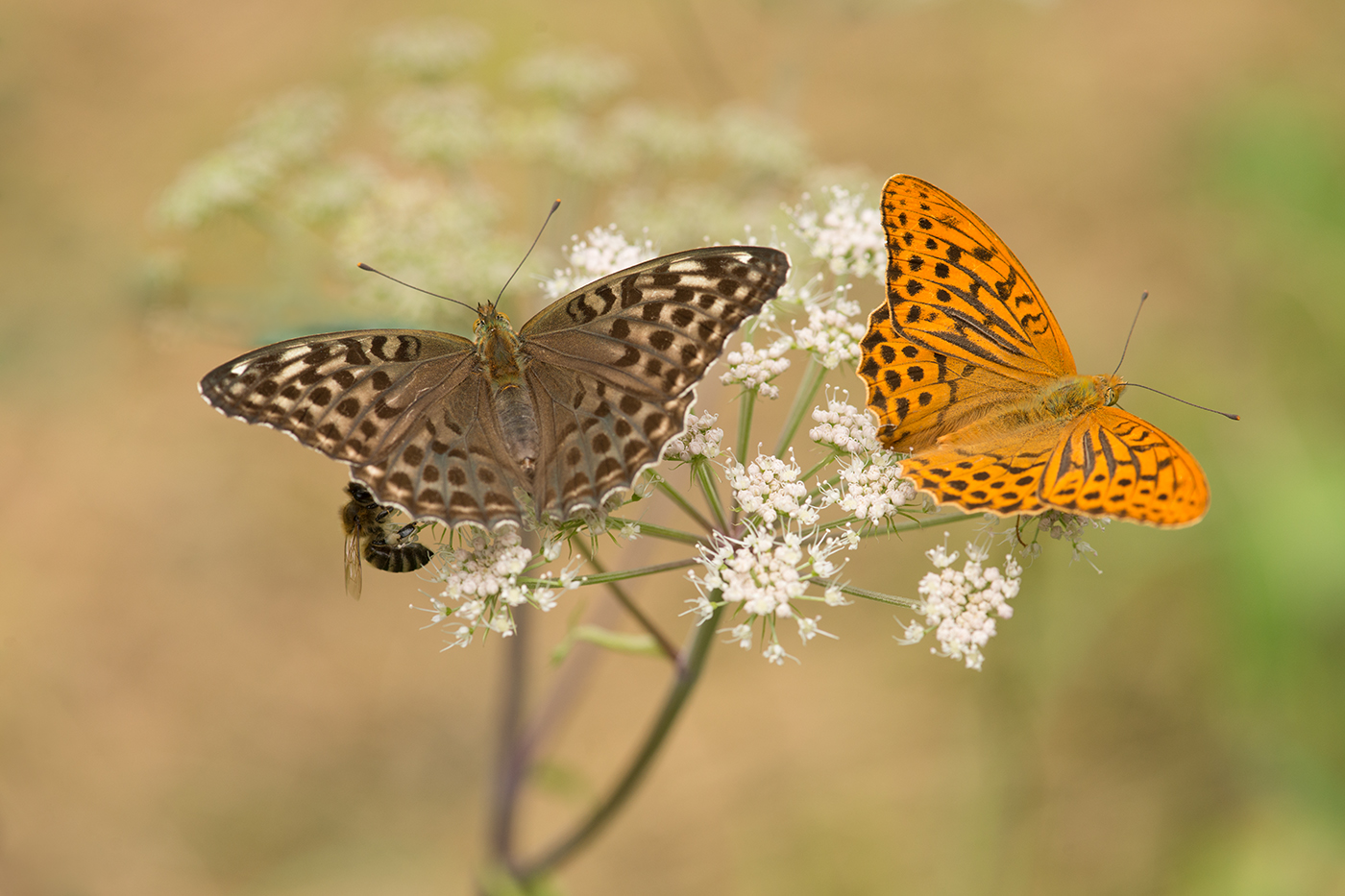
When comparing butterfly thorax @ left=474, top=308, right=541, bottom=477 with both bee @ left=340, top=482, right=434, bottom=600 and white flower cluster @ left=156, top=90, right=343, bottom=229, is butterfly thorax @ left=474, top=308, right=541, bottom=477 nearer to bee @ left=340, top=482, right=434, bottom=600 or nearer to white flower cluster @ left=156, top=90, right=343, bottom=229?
bee @ left=340, top=482, right=434, bottom=600

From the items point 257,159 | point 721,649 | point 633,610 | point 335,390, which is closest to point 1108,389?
point 633,610

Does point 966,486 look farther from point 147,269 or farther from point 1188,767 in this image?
point 1188,767

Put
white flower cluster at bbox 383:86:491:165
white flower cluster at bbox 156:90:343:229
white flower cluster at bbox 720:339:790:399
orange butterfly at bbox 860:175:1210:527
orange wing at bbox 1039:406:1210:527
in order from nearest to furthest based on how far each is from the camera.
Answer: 1. orange wing at bbox 1039:406:1210:527
2. orange butterfly at bbox 860:175:1210:527
3. white flower cluster at bbox 720:339:790:399
4. white flower cluster at bbox 156:90:343:229
5. white flower cluster at bbox 383:86:491:165

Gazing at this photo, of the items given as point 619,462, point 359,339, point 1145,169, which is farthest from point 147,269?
point 1145,169

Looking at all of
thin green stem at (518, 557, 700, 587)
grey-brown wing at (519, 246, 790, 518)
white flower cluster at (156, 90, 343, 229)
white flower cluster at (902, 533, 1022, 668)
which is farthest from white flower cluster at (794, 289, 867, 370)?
white flower cluster at (156, 90, 343, 229)

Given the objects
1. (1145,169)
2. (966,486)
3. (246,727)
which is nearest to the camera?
(966,486)

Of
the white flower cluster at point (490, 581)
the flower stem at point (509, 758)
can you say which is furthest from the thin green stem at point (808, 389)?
the flower stem at point (509, 758)

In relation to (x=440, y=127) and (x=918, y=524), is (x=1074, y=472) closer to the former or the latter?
A: (x=918, y=524)
